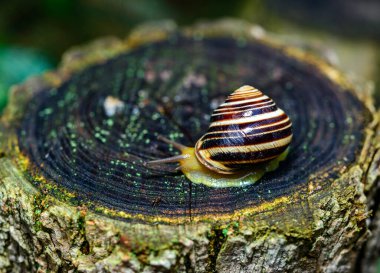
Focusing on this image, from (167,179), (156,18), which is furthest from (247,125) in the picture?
(156,18)

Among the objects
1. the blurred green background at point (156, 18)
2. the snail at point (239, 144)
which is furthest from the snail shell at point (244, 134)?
the blurred green background at point (156, 18)

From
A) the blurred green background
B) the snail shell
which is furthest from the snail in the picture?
the blurred green background

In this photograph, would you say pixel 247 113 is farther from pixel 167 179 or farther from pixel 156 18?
pixel 156 18

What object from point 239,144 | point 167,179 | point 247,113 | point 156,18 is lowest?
point 167,179

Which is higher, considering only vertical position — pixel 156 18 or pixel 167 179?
pixel 156 18

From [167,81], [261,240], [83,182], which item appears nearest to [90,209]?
[83,182]

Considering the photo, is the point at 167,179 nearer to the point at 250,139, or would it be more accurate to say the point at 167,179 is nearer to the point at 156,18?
the point at 250,139

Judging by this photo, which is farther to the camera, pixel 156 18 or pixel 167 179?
pixel 156 18
